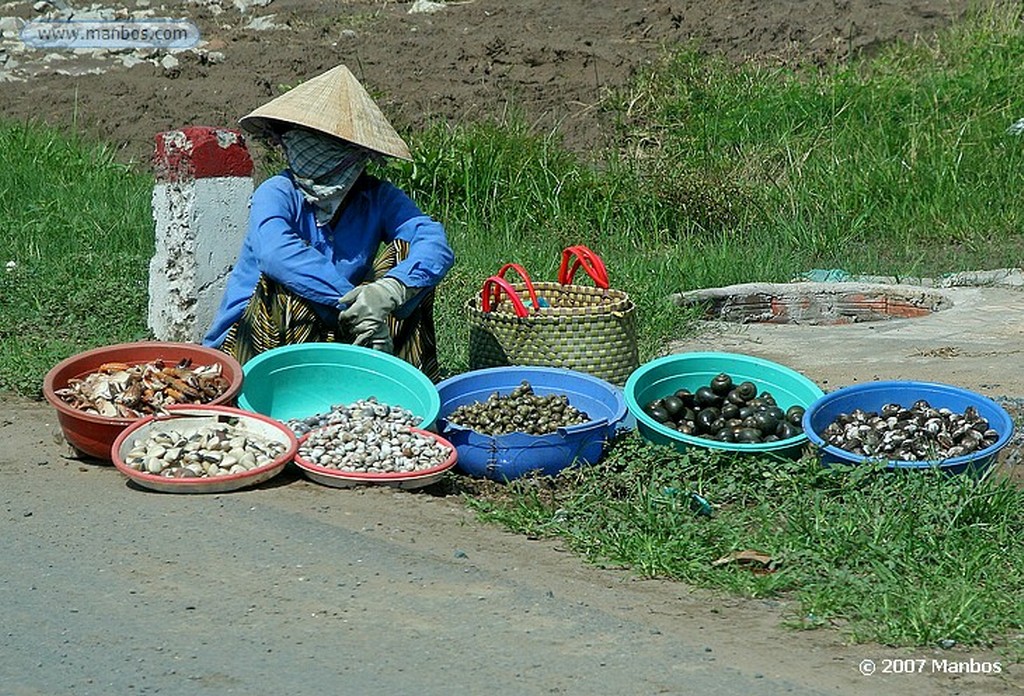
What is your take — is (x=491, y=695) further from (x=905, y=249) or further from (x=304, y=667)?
(x=905, y=249)

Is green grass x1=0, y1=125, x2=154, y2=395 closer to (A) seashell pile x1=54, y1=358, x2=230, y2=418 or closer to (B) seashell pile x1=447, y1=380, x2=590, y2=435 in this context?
(A) seashell pile x1=54, y1=358, x2=230, y2=418

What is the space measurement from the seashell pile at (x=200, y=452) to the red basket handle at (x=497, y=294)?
1.16 m

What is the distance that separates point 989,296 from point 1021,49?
5375mm

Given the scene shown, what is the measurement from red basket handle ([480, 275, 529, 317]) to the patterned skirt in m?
0.23

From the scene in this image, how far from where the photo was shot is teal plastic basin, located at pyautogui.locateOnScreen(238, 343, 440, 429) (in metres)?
5.76

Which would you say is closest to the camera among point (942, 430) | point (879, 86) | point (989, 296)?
point (942, 430)

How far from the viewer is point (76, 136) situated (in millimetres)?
11469

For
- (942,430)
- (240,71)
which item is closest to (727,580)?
(942,430)

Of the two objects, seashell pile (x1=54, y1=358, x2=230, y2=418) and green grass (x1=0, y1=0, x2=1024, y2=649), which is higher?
seashell pile (x1=54, y1=358, x2=230, y2=418)

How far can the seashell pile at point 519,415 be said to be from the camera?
5461 mm

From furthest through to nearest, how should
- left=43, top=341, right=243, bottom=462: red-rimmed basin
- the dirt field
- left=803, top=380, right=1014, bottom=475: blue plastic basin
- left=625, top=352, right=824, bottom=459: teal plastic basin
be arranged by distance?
1. the dirt field
2. left=625, top=352, right=824, bottom=459: teal plastic basin
3. left=43, top=341, right=243, bottom=462: red-rimmed basin
4. left=803, top=380, right=1014, bottom=475: blue plastic basin

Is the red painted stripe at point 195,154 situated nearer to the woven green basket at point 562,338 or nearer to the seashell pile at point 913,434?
the woven green basket at point 562,338

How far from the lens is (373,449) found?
533cm

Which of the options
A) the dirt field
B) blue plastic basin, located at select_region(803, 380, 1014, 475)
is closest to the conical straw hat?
blue plastic basin, located at select_region(803, 380, 1014, 475)
